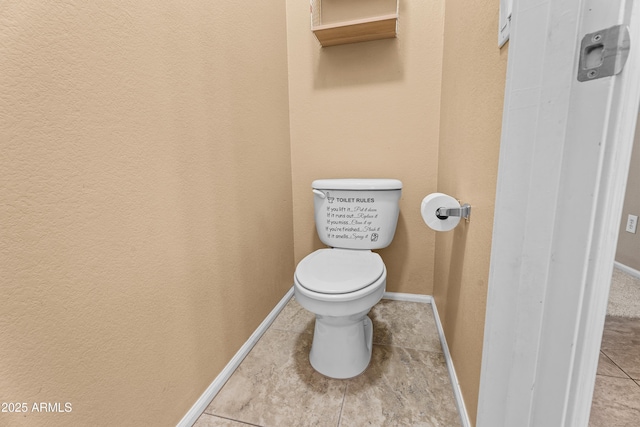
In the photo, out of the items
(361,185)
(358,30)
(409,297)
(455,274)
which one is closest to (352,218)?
(361,185)

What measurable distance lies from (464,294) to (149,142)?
3.34 ft

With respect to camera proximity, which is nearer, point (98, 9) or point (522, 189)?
point (522, 189)

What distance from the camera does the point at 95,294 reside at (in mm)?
601

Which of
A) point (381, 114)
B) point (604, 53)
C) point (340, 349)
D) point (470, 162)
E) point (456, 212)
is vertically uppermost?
point (381, 114)

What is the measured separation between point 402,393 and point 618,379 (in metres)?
0.76

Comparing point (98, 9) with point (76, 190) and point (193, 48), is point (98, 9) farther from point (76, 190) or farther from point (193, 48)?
point (76, 190)

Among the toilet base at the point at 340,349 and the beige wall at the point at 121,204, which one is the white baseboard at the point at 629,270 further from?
the beige wall at the point at 121,204

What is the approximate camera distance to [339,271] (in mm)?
1056

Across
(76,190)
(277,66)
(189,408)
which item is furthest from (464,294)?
(277,66)

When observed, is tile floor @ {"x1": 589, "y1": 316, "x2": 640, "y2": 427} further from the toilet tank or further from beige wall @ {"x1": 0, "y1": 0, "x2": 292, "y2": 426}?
beige wall @ {"x1": 0, "y1": 0, "x2": 292, "y2": 426}

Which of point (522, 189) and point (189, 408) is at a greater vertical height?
point (522, 189)

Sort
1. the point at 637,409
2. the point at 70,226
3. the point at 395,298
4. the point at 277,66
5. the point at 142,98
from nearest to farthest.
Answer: the point at 70,226 < the point at 142,98 < the point at 637,409 < the point at 277,66 < the point at 395,298

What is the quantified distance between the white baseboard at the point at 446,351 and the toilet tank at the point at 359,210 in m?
0.44

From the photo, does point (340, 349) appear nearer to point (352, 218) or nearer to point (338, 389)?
point (338, 389)
